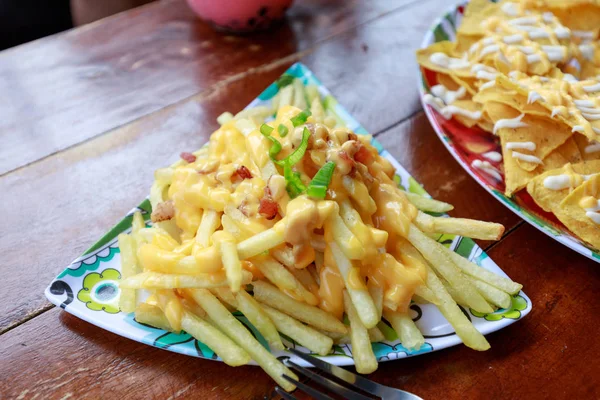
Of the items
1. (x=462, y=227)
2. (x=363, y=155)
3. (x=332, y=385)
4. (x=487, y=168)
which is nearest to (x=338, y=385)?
(x=332, y=385)

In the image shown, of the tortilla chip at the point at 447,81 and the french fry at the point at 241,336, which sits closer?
the french fry at the point at 241,336

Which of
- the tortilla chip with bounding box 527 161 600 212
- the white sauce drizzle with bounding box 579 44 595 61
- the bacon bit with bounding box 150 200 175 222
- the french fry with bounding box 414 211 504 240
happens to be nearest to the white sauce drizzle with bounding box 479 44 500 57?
the white sauce drizzle with bounding box 579 44 595 61

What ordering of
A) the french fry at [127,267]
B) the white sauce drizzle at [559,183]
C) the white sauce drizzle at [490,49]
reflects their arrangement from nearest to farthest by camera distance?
the french fry at [127,267], the white sauce drizzle at [559,183], the white sauce drizzle at [490,49]

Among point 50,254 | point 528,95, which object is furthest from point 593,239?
point 50,254

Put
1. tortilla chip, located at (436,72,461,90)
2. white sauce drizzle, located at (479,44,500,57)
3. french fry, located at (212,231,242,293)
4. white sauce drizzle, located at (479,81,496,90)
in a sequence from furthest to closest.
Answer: tortilla chip, located at (436,72,461,90) → white sauce drizzle, located at (479,44,500,57) → white sauce drizzle, located at (479,81,496,90) → french fry, located at (212,231,242,293)

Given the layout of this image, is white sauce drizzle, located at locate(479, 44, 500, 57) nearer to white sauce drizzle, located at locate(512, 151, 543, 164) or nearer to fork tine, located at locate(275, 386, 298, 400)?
white sauce drizzle, located at locate(512, 151, 543, 164)

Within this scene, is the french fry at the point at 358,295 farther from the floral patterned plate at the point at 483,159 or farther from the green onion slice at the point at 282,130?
the floral patterned plate at the point at 483,159

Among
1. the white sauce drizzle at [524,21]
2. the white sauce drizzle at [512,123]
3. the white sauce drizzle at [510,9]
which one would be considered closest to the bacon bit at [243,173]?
the white sauce drizzle at [512,123]
